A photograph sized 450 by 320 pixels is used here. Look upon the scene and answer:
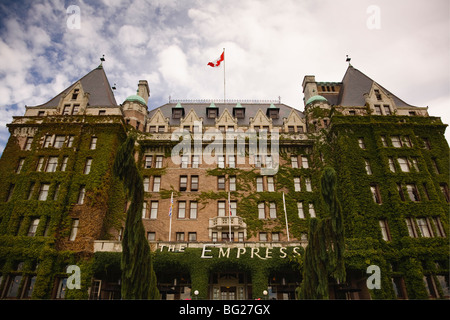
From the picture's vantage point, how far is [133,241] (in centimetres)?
1230

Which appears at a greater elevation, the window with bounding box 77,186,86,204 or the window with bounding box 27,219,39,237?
the window with bounding box 77,186,86,204

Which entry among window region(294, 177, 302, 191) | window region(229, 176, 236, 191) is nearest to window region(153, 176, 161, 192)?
window region(229, 176, 236, 191)

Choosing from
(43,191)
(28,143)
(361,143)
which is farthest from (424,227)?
(28,143)

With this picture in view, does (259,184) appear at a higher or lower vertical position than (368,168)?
lower

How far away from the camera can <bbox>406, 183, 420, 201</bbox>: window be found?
34344 mm

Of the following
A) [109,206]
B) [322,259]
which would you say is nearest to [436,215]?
[322,259]

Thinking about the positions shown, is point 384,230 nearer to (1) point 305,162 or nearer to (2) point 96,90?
(1) point 305,162

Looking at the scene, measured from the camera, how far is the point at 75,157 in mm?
36156

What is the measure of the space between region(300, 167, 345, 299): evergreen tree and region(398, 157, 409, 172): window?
29.0 metres

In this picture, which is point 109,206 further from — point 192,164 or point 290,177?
point 290,177

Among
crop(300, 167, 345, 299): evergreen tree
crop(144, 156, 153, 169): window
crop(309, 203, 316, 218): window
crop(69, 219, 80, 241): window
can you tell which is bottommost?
crop(300, 167, 345, 299): evergreen tree

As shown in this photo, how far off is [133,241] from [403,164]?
1401 inches

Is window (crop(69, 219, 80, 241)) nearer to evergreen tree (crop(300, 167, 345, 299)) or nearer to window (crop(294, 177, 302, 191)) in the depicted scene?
window (crop(294, 177, 302, 191))
